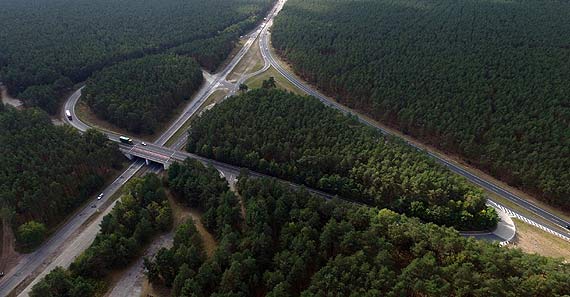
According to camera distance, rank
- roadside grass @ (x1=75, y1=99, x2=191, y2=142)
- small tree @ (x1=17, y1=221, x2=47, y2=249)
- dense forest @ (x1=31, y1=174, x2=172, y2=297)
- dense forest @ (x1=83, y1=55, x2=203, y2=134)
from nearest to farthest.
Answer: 1. dense forest @ (x1=31, y1=174, x2=172, y2=297)
2. small tree @ (x1=17, y1=221, x2=47, y2=249)
3. dense forest @ (x1=83, y1=55, x2=203, y2=134)
4. roadside grass @ (x1=75, y1=99, x2=191, y2=142)

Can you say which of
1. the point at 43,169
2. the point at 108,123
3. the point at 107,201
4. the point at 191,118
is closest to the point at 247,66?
the point at 191,118

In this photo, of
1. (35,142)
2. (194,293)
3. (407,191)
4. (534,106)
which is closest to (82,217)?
(35,142)

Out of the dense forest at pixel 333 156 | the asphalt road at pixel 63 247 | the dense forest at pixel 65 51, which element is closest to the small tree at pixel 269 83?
the dense forest at pixel 333 156

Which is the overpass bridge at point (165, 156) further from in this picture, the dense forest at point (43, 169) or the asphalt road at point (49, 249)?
the asphalt road at point (49, 249)

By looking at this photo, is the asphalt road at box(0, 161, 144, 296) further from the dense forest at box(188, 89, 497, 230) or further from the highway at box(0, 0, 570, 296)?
the dense forest at box(188, 89, 497, 230)

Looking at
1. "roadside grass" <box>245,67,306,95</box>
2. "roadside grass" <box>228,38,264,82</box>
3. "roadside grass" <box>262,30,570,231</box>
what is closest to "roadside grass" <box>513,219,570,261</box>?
"roadside grass" <box>262,30,570,231</box>

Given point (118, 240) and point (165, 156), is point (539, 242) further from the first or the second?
point (165, 156)

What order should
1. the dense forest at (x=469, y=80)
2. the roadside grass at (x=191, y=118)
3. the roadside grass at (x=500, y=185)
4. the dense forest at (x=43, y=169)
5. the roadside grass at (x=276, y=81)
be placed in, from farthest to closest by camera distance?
the roadside grass at (x=276, y=81) < the roadside grass at (x=191, y=118) < the dense forest at (x=469, y=80) < the roadside grass at (x=500, y=185) < the dense forest at (x=43, y=169)
